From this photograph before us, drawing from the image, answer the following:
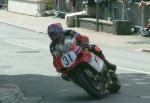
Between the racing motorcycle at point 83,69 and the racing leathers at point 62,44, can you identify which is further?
the racing leathers at point 62,44

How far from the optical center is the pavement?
1408 cm

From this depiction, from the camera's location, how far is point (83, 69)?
12922 mm

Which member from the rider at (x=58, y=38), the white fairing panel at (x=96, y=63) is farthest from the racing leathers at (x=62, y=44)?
the white fairing panel at (x=96, y=63)

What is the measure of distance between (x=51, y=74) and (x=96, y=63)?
5004 millimetres

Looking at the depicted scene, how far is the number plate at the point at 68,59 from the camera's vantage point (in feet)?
41.9

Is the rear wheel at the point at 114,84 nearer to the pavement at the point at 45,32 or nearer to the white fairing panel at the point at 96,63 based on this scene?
the white fairing panel at the point at 96,63

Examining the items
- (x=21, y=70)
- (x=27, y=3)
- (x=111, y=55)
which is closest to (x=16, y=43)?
(x=111, y=55)

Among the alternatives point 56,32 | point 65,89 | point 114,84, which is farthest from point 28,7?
point 56,32

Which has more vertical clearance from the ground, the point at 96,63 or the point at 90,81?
the point at 96,63

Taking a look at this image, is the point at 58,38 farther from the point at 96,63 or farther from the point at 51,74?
the point at 51,74

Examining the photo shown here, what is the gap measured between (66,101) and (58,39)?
1186mm

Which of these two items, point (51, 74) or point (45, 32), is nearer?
point (51, 74)

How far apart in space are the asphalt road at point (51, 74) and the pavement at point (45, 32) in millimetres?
413

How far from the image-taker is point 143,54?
24.6 metres
